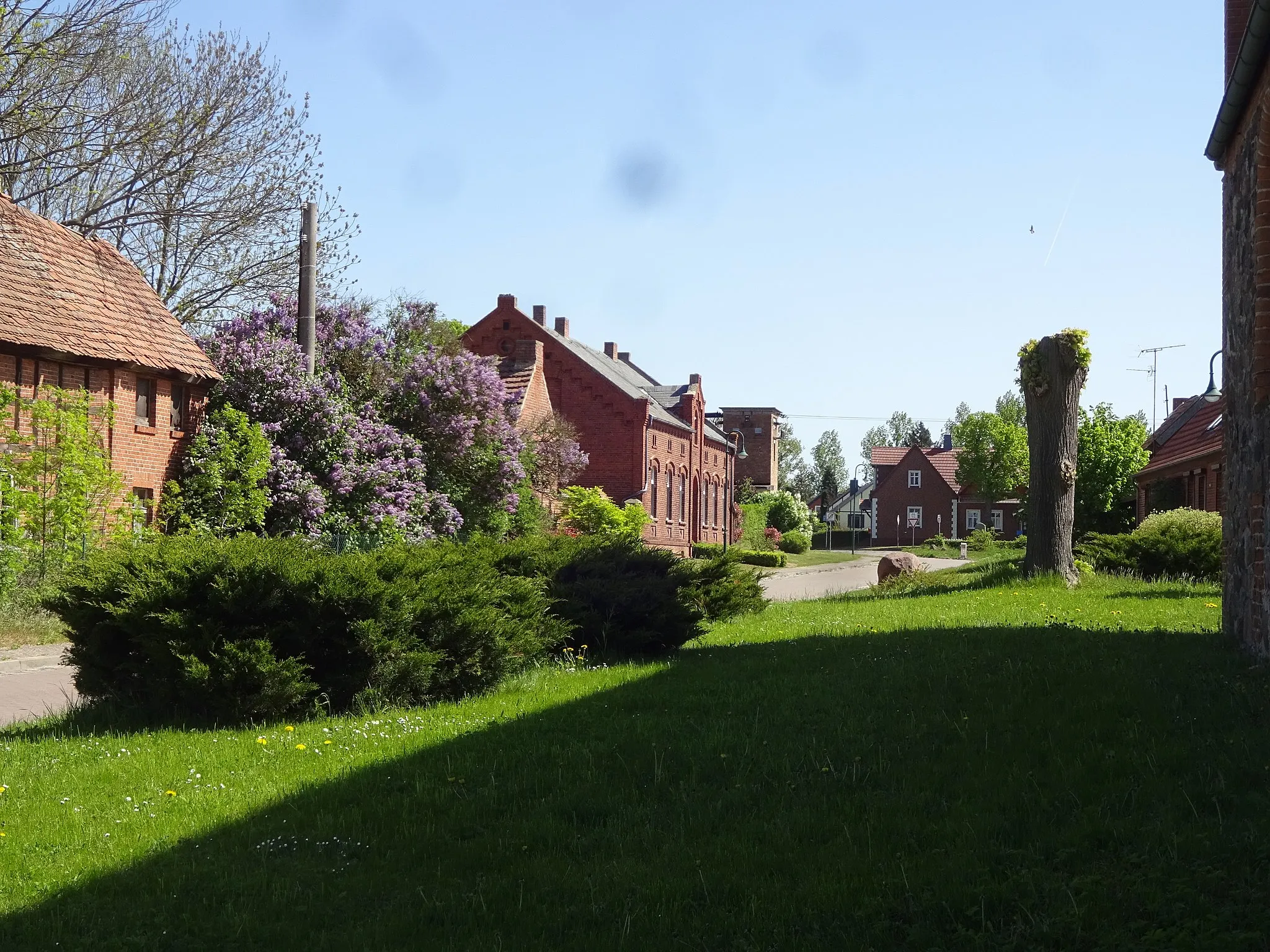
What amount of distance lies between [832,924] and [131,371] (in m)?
22.8

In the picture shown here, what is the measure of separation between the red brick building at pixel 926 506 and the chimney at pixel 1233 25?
84466 millimetres

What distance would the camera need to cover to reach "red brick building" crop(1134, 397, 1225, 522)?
113ft

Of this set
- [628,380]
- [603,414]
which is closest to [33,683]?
[603,414]

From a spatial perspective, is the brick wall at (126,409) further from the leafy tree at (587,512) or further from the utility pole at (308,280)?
the leafy tree at (587,512)

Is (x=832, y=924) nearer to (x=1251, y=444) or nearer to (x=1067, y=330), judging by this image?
(x=1251, y=444)

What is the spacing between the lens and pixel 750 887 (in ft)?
16.3

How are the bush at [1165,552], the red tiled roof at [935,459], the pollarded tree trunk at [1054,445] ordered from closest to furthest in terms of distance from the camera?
the bush at [1165,552], the pollarded tree trunk at [1054,445], the red tiled roof at [935,459]

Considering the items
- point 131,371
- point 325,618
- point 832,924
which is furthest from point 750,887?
point 131,371

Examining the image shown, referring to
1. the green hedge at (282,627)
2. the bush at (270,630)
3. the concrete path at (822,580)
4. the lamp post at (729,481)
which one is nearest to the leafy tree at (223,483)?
the concrete path at (822,580)

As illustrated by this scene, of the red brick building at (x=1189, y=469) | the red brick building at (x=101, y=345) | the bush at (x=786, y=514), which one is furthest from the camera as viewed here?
the bush at (x=786, y=514)

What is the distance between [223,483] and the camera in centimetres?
2466

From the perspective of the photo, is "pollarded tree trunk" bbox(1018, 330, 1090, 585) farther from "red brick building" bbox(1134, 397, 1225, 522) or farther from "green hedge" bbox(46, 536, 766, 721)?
"red brick building" bbox(1134, 397, 1225, 522)

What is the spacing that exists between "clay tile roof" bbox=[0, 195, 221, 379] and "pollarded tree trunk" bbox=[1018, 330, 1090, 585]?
16.5 metres

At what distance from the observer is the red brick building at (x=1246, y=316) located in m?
9.23
